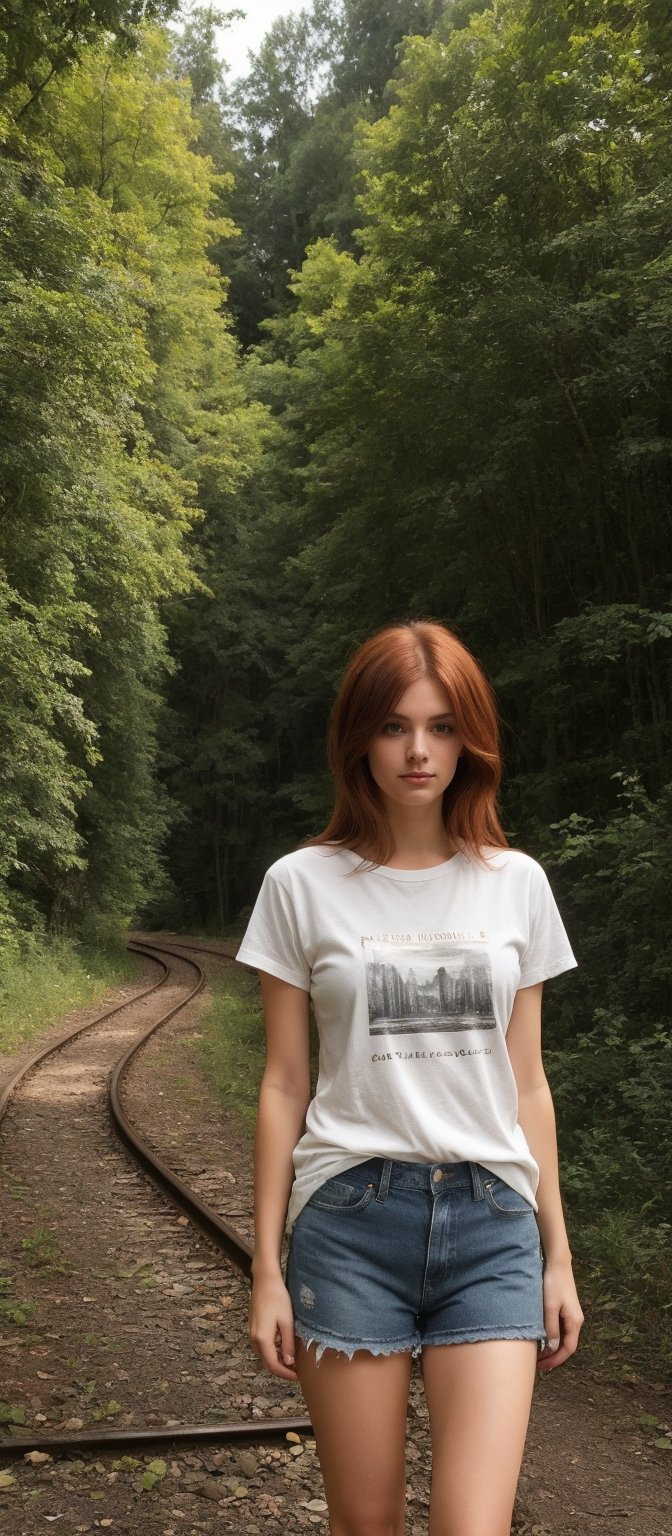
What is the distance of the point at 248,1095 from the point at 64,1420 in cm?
639

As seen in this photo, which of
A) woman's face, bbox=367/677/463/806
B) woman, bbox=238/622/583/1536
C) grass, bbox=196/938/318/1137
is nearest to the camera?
woman, bbox=238/622/583/1536

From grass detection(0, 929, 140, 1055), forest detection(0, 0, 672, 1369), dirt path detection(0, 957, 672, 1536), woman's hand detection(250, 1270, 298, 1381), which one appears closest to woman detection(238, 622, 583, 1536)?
woman's hand detection(250, 1270, 298, 1381)

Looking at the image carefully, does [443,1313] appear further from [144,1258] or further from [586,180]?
[586,180]

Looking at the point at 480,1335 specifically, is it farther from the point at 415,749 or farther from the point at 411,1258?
the point at 415,749

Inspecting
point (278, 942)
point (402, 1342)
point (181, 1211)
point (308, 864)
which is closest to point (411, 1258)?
point (402, 1342)

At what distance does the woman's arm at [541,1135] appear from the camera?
74.1 inches

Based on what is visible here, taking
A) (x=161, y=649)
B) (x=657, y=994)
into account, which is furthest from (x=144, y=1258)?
(x=161, y=649)

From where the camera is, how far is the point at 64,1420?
14.3 feet

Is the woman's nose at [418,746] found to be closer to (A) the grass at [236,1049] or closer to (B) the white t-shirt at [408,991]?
(B) the white t-shirt at [408,991]

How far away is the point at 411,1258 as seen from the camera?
69.6 inches

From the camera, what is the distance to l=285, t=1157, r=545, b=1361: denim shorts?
5.73 ft

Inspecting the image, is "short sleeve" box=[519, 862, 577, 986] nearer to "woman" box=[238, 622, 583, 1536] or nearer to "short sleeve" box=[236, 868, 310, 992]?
"woman" box=[238, 622, 583, 1536]

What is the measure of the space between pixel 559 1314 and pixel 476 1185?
11.2 inches

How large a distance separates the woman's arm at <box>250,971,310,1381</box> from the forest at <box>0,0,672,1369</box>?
3828mm
